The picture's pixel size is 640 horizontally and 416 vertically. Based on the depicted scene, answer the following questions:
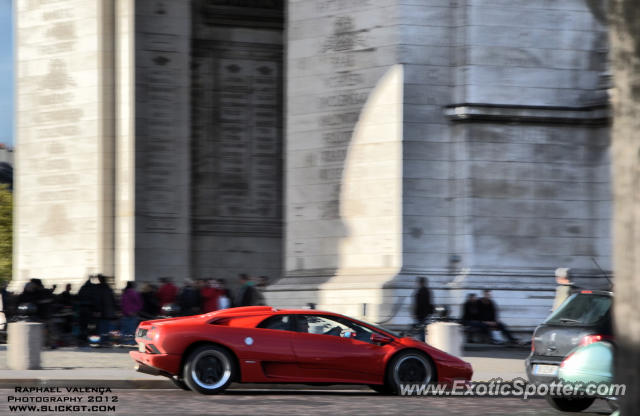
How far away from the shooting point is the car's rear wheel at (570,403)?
1321 centimetres

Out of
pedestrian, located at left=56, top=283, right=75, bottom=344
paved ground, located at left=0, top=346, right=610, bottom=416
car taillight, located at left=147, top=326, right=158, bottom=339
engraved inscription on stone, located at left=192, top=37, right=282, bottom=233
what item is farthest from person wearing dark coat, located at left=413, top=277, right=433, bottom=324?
engraved inscription on stone, located at left=192, top=37, right=282, bottom=233

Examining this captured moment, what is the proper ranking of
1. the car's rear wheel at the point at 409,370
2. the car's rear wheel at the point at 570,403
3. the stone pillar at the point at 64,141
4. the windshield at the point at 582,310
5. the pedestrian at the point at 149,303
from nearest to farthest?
the car's rear wheel at the point at 570,403 < the windshield at the point at 582,310 < the car's rear wheel at the point at 409,370 < the pedestrian at the point at 149,303 < the stone pillar at the point at 64,141

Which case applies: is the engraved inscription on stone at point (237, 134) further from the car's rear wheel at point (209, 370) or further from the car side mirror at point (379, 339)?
the car's rear wheel at point (209, 370)

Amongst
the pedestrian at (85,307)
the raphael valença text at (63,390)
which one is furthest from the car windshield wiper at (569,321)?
the pedestrian at (85,307)

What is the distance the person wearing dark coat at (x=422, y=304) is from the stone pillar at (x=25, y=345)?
7251 mm

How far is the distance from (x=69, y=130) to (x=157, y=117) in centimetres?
204

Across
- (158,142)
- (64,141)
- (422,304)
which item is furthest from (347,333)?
(64,141)

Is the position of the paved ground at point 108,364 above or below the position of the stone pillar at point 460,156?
below

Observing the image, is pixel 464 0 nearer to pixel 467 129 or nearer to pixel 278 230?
pixel 467 129

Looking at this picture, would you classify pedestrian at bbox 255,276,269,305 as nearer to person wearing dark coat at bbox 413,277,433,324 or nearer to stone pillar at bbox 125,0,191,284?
stone pillar at bbox 125,0,191,284

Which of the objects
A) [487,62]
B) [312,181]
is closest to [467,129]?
[487,62]

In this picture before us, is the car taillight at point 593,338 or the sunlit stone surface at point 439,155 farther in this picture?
the sunlit stone surface at point 439,155

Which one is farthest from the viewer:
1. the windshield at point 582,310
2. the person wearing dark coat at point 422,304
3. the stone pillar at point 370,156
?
the stone pillar at point 370,156

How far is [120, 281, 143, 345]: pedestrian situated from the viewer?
24.0m
